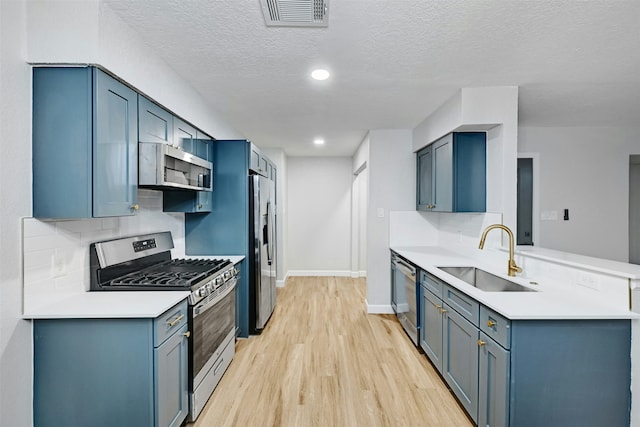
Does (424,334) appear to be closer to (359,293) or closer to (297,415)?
(297,415)

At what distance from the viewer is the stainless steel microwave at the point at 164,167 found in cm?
218

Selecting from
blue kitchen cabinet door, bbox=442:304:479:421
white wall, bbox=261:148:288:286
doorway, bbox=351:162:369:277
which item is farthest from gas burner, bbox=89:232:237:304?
doorway, bbox=351:162:369:277

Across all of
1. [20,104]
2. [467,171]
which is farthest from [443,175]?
A: [20,104]

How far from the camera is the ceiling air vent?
5.77ft

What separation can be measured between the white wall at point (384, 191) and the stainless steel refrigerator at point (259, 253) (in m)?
1.35

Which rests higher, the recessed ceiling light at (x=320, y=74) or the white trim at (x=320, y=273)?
the recessed ceiling light at (x=320, y=74)

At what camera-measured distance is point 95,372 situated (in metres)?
1.77

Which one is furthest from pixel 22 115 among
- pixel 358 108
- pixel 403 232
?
pixel 403 232

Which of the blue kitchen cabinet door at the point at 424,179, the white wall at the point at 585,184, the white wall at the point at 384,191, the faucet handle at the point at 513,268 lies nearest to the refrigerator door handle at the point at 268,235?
the white wall at the point at 384,191

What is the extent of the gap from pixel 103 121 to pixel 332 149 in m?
4.58

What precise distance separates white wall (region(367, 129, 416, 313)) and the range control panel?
8.79 ft

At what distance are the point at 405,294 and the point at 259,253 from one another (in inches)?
65.8

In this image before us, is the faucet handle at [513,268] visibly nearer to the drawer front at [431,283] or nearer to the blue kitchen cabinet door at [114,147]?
the drawer front at [431,283]

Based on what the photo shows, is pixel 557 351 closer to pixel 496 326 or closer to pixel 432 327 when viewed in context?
pixel 496 326
